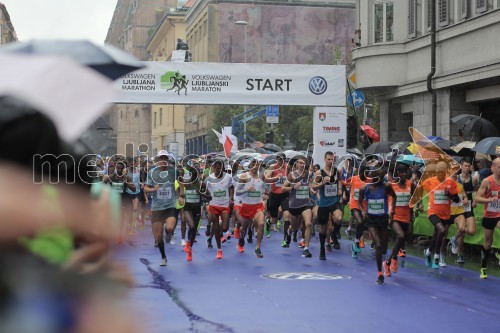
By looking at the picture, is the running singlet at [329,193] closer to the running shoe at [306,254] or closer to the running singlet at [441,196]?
the running shoe at [306,254]

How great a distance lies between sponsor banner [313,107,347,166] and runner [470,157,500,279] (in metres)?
11.0

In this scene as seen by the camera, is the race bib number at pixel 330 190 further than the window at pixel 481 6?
No

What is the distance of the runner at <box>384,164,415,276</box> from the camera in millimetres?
14523

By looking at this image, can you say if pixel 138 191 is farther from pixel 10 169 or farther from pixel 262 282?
pixel 10 169

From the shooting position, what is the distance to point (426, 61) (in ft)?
96.5

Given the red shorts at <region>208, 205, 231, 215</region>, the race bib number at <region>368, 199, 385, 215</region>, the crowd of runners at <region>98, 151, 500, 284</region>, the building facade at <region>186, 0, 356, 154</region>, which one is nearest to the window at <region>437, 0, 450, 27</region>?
the crowd of runners at <region>98, 151, 500, 284</region>

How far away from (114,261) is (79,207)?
0.13 metres

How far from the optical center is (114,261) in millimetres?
1541

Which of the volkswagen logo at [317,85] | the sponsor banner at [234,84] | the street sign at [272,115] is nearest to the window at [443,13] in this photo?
the sponsor banner at [234,84]

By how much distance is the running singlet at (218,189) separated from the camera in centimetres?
1875

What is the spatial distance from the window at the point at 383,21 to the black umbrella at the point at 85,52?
101ft

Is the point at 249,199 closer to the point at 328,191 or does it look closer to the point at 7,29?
the point at 328,191

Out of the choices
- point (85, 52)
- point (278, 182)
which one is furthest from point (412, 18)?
point (85, 52)

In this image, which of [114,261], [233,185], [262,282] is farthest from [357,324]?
[233,185]
